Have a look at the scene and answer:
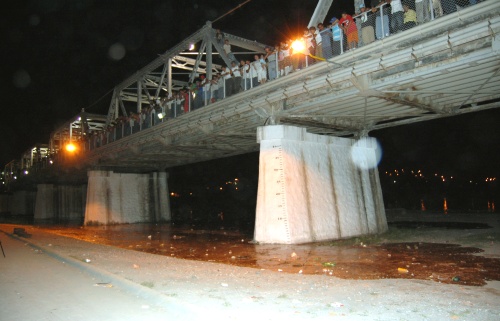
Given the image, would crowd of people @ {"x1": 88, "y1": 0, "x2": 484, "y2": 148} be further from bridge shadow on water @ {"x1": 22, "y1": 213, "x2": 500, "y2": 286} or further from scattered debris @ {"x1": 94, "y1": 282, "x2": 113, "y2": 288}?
scattered debris @ {"x1": 94, "y1": 282, "x2": 113, "y2": 288}

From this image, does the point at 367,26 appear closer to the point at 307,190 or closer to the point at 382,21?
the point at 382,21

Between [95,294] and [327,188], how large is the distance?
515 inches

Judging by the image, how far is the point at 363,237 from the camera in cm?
1938

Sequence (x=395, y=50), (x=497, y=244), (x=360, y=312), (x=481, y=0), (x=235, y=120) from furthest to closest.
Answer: (x=235, y=120), (x=497, y=244), (x=395, y=50), (x=481, y=0), (x=360, y=312)

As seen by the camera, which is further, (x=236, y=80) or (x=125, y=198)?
(x=125, y=198)

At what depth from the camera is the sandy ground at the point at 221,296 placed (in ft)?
19.0

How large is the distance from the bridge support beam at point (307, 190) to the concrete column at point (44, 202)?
2057 inches

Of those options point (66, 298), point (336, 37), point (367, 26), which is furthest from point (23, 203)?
point (367, 26)

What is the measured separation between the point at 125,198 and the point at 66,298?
111 ft

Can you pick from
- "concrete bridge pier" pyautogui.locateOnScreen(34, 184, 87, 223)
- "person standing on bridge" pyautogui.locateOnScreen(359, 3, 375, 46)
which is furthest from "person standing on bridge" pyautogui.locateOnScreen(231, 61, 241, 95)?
"concrete bridge pier" pyautogui.locateOnScreen(34, 184, 87, 223)

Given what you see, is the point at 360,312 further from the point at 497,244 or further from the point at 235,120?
the point at 235,120

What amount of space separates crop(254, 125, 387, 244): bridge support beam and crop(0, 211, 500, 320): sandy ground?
6919 millimetres

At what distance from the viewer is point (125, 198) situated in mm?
39656

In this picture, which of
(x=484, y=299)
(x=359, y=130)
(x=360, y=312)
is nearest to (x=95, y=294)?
(x=360, y=312)
